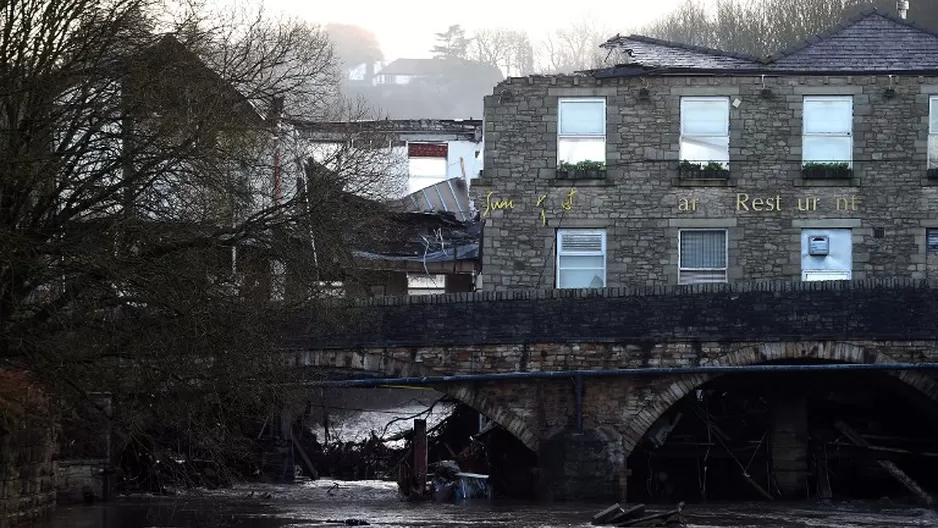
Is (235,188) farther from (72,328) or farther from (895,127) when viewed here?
(895,127)

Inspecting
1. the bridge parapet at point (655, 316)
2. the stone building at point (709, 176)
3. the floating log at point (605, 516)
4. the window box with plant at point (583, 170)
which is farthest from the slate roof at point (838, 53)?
the floating log at point (605, 516)

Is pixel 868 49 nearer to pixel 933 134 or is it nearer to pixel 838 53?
pixel 838 53

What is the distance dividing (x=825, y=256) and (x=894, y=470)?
16.9 feet

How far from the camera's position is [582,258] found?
32.4 metres

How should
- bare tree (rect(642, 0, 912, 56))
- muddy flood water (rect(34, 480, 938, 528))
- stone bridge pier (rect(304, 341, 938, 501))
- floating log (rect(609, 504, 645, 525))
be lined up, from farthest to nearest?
bare tree (rect(642, 0, 912, 56)), stone bridge pier (rect(304, 341, 938, 501)), muddy flood water (rect(34, 480, 938, 528)), floating log (rect(609, 504, 645, 525))

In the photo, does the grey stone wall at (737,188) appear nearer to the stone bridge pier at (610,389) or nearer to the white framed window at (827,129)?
the white framed window at (827,129)

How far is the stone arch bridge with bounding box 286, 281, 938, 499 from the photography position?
91.5ft

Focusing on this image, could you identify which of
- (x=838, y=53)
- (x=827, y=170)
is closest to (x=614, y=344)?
(x=827, y=170)

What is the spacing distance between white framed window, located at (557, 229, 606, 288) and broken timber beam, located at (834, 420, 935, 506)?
17.9 feet

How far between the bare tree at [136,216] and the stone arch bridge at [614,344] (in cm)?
752

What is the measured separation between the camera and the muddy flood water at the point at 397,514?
24.2m

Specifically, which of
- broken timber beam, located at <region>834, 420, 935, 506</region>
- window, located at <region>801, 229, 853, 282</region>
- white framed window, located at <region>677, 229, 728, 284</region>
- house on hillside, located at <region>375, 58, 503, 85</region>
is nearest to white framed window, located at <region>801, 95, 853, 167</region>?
window, located at <region>801, 229, 853, 282</region>

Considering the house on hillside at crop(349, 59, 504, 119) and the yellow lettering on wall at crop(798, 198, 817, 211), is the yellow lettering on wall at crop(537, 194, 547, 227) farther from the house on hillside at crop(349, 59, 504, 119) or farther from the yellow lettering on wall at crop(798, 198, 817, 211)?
the house on hillside at crop(349, 59, 504, 119)

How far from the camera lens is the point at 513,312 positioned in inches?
1107
